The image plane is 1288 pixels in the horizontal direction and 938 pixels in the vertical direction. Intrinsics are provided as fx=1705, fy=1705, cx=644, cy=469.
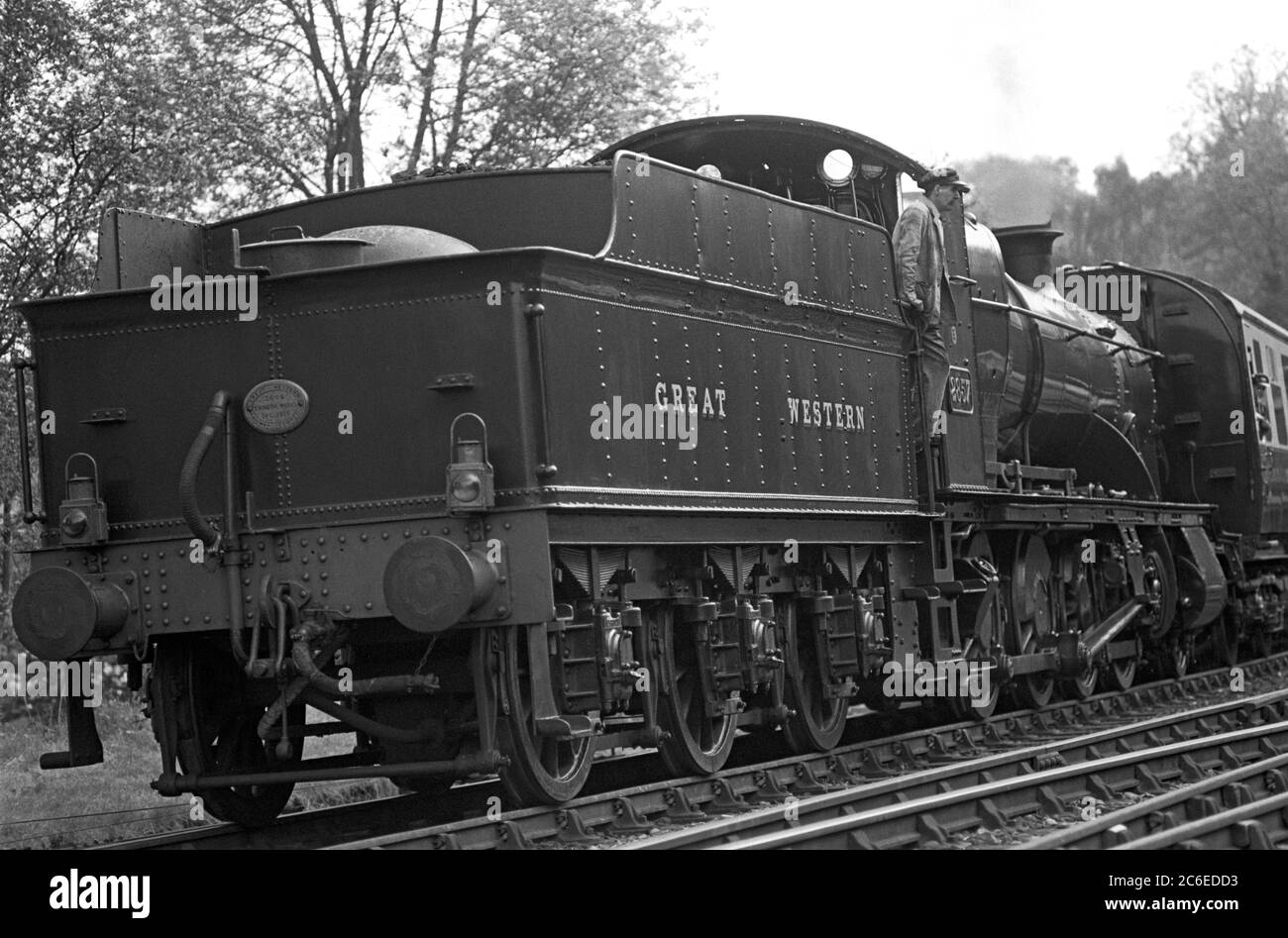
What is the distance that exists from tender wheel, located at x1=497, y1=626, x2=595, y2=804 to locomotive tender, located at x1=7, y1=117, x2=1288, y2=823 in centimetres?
2

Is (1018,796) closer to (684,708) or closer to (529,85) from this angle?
(684,708)

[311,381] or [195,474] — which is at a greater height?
[311,381]

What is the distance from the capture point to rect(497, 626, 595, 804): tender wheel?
8.28 m

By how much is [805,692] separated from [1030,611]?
3.45 meters

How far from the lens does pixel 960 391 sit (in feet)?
40.9

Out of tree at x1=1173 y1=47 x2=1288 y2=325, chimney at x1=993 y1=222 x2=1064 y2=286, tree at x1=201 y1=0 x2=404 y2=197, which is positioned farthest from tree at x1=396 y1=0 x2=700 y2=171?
tree at x1=1173 y1=47 x2=1288 y2=325

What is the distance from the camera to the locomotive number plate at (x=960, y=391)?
12284 mm

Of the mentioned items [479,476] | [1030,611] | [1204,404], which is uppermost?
[1204,404]

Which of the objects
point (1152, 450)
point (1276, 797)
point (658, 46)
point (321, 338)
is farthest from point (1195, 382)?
point (321, 338)

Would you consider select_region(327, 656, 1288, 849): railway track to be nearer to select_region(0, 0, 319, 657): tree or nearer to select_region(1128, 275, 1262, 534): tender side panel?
select_region(1128, 275, 1262, 534): tender side panel

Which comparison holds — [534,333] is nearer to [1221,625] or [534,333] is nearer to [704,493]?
[704,493]

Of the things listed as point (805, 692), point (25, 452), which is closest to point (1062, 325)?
point (805, 692)

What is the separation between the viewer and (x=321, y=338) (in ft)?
27.6

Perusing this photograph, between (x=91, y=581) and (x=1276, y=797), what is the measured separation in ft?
19.1
